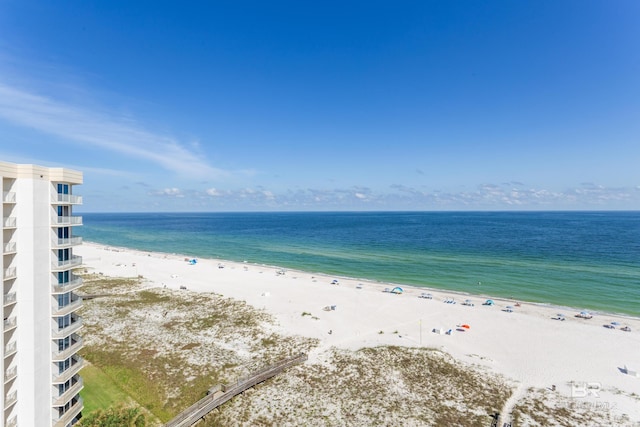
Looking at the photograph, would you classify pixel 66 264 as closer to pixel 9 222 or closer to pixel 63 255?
pixel 63 255

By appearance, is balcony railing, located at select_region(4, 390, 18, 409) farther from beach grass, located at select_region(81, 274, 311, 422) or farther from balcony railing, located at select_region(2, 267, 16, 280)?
beach grass, located at select_region(81, 274, 311, 422)

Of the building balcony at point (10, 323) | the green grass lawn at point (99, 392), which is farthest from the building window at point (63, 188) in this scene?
the green grass lawn at point (99, 392)

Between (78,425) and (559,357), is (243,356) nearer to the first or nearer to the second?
(78,425)

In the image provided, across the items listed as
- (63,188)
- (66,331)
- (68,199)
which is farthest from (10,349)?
(63,188)

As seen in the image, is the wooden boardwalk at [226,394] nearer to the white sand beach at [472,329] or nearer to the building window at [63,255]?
the white sand beach at [472,329]

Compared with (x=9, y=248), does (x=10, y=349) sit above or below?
below

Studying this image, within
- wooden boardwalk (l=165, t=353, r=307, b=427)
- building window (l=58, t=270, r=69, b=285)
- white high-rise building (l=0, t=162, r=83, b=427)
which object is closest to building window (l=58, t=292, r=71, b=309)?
white high-rise building (l=0, t=162, r=83, b=427)

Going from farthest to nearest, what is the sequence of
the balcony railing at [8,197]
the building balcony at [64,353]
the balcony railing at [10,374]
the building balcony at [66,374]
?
the building balcony at [66,374] < the building balcony at [64,353] < the balcony railing at [10,374] < the balcony railing at [8,197]
